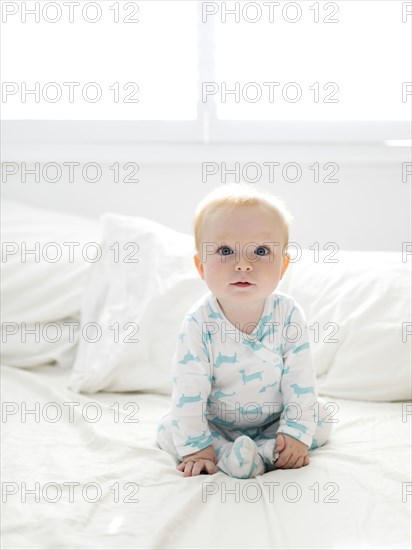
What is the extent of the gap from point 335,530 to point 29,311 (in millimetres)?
975

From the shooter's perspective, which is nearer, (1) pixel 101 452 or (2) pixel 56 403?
(1) pixel 101 452

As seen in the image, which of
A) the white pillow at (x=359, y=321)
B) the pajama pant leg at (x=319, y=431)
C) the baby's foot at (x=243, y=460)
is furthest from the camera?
the white pillow at (x=359, y=321)

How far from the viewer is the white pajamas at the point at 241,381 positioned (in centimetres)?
127

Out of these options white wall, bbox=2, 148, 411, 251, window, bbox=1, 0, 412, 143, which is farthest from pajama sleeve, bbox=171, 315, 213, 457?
window, bbox=1, 0, 412, 143

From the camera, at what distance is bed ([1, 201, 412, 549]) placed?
40.9 inches

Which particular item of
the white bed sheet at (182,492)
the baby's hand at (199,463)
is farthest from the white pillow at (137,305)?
the baby's hand at (199,463)

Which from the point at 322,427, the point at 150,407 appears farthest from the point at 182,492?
the point at 150,407

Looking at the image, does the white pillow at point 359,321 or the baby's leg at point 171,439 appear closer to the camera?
the baby's leg at point 171,439

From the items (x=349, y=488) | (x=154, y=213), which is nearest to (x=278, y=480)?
(x=349, y=488)

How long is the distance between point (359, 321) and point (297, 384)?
361 mm

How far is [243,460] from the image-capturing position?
1190 mm

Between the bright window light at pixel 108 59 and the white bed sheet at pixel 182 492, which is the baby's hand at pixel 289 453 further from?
the bright window light at pixel 108 59

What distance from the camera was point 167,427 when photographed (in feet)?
4.32

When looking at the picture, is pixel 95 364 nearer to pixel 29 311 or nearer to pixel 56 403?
pixel 56 403
